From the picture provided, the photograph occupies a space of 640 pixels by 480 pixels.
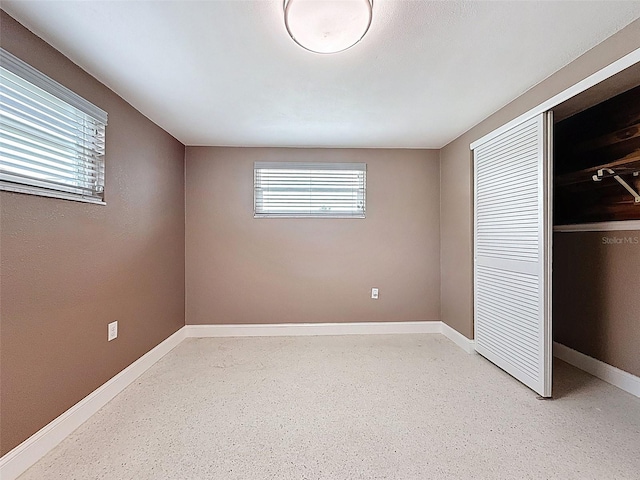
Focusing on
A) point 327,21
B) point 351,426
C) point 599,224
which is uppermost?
point 327,21

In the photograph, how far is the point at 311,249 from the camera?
161 inches

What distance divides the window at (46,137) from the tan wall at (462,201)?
311 centimetres

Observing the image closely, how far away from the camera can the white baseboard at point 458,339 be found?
3.38 m

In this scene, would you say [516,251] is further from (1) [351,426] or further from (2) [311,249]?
(2) [311,249]

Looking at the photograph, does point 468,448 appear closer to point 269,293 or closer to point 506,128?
point 506,128

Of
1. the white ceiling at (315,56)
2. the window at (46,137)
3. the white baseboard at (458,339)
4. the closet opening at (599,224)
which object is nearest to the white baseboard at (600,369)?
the closet opening at (599,224)

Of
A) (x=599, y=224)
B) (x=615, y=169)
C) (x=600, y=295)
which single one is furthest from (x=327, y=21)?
(x=600, y=295)

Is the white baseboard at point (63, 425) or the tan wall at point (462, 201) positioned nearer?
the white baseboard at point (63, 425)

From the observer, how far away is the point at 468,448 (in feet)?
6.03

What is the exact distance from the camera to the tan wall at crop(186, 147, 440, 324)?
4.00 meters

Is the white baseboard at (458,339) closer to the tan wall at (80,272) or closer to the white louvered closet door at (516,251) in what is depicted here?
the white louvered closet door at (516,251)

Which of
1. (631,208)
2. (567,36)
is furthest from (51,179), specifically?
(631,208)

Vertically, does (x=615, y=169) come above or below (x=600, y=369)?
above

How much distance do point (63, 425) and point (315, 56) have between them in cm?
265
